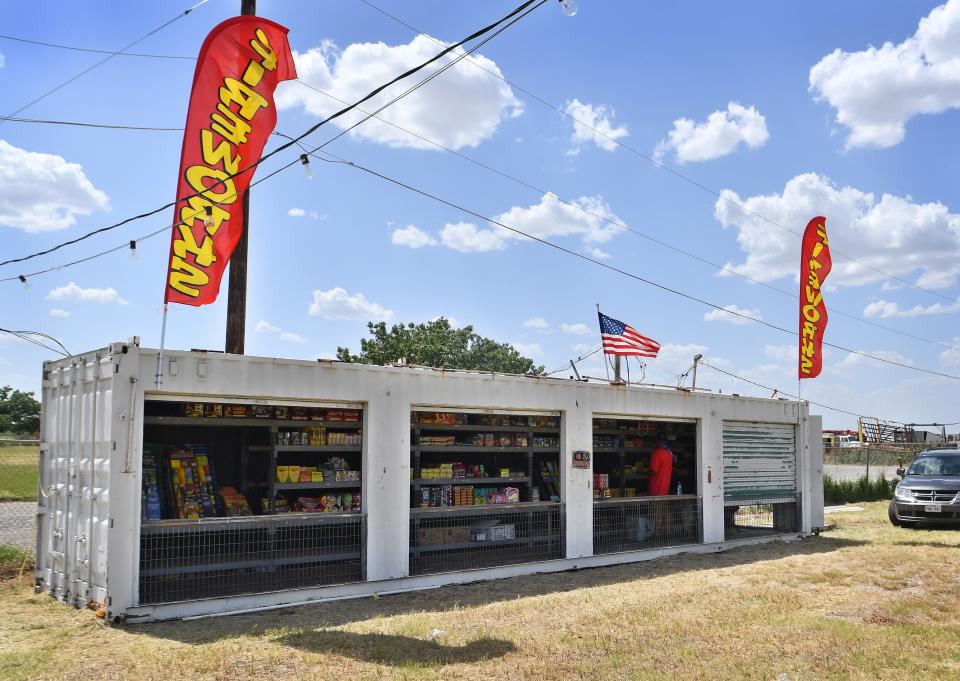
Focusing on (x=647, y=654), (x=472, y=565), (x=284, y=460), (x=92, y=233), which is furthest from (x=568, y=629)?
(x=92, y=233)

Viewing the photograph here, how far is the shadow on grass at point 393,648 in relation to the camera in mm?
7281

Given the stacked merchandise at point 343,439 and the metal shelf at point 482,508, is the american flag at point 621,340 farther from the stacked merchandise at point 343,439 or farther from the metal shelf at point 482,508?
the stacked merchandise at point 343,439

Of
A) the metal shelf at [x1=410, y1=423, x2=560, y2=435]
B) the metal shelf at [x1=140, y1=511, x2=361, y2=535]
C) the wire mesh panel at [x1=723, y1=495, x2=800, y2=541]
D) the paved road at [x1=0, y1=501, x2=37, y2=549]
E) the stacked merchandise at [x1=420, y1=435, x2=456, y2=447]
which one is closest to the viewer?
the metal shelf at [x1=140, y1=511, x2=361, y2=535]

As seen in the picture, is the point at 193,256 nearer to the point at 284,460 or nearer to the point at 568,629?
the point at 284,460

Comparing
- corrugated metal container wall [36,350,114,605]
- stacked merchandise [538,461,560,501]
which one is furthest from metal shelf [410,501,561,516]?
corrugated metal container wall [36,350,114,605]

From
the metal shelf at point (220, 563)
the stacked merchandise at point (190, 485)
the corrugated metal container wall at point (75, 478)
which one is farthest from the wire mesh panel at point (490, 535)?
the corrugated metal container wall at point (75, 478)

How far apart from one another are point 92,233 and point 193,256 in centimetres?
313

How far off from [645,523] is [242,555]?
7067 mm

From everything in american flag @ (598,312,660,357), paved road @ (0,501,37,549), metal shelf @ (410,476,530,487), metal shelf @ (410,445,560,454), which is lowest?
paved road @ (0,501,37,549)

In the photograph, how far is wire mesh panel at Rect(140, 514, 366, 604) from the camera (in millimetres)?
9297

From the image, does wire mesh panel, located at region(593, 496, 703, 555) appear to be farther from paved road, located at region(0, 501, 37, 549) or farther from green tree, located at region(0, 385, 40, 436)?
green tree, located at region(0, 385, 40, 436)

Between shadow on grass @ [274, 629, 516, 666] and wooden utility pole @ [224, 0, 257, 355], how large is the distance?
503cm

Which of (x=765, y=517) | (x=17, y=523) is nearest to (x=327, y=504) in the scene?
(x=17, y=523)

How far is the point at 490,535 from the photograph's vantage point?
40.6 feet
